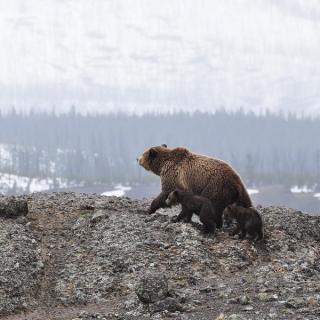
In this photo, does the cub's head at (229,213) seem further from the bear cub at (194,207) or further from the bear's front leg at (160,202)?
the bear's front leg at (160,202)

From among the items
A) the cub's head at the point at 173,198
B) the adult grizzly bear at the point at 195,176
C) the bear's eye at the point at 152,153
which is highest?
the bear's eye at the point at 152,153

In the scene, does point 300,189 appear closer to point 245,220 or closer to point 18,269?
point 245,220

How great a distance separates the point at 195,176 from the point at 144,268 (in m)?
3.51

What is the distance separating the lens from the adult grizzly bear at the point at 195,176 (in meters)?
15.3

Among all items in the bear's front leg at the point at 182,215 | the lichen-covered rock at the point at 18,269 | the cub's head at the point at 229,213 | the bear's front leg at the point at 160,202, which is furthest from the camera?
the bear's front leg at the point at 160,202

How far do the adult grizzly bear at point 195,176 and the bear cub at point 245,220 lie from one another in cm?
36

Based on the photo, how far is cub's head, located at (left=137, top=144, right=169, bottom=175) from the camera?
17.1 metres

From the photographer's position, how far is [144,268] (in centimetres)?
1315

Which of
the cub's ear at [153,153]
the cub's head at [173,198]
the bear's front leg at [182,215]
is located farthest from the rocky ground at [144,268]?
the cub's ear at [153,153]

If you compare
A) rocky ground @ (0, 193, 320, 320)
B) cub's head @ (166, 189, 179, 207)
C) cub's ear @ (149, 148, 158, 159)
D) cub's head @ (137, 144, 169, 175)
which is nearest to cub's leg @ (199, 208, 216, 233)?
rocky ground @ (0, 193, 320, 320)

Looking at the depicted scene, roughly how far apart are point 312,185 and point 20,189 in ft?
286

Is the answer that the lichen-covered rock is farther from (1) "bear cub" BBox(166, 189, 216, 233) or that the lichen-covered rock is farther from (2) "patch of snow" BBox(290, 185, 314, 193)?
(2) "patch of snow" BBox(290, 185, 314, 193)

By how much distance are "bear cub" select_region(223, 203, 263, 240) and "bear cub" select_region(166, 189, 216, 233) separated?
0.45m

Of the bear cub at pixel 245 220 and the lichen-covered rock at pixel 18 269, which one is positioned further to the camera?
the bear cub at pixel 245 220
